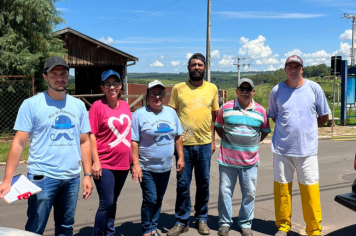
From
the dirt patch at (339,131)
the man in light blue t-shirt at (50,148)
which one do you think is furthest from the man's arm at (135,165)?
the dirt patch at (339,131)

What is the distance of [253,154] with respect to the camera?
450cm

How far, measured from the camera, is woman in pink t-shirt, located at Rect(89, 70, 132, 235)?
3.87 m

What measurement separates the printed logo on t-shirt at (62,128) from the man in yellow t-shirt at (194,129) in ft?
5.39

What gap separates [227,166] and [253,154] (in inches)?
13.3

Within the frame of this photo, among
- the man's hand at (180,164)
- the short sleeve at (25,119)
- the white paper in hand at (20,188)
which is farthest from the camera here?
the man's hand at (180,164)

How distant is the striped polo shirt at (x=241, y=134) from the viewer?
4465 millimetres

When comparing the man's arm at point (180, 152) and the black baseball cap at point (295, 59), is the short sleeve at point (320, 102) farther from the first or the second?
the man's arm at point (180, 152)

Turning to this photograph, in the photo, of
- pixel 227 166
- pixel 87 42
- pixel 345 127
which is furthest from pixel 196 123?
pixel 87 42

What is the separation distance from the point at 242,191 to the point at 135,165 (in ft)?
4.56

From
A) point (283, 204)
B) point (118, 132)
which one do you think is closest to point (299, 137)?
point (283, 204)

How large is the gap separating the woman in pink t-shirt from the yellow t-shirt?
793mm

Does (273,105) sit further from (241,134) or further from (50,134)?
(50,134)

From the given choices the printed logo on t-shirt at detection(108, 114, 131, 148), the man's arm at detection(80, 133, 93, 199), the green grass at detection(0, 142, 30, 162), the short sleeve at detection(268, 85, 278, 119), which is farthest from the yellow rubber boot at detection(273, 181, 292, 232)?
the green grass at detection(0, 142, 30, 162)

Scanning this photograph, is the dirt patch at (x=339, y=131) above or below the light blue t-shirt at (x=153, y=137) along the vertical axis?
below
